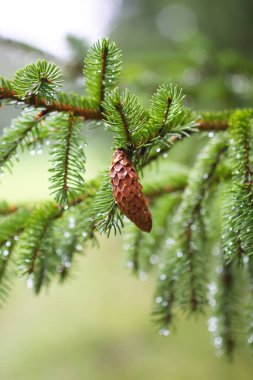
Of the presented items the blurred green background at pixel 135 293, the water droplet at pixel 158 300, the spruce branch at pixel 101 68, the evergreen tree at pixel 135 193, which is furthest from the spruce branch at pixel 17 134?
the blurred green background at pixel 135 293

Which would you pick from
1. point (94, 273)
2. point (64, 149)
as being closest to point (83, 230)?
point (64, 149)

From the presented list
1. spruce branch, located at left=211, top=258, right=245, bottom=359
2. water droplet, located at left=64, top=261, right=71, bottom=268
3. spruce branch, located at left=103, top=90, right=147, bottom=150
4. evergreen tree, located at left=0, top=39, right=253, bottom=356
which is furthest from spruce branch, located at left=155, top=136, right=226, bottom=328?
spruce branch, located at left=103, top=90, right=147, bottom=150

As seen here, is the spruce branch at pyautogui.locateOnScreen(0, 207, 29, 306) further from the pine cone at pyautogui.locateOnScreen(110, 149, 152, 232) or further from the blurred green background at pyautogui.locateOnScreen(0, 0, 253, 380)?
the blurred green background at pyautogui.locateOnScreen(0, 0, 253, 380)

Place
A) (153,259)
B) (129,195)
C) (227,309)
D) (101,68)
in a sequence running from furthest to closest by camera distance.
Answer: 1. (153,259)
2. (227,309)
3. (101,68)
4. (129,195)

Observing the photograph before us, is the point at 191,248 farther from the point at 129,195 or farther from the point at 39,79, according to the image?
the point at 39,79

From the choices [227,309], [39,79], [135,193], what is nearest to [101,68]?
[39,79]
